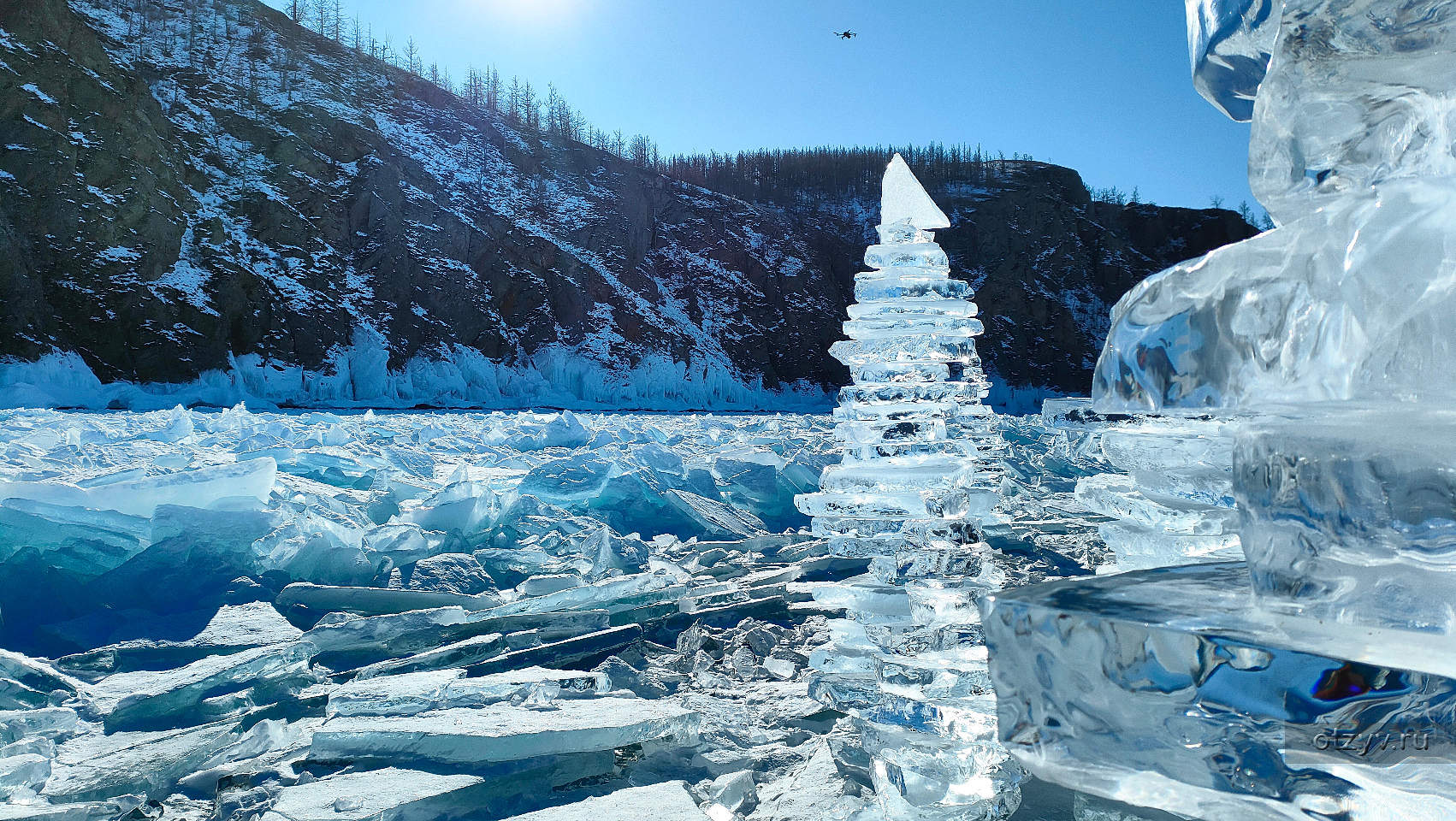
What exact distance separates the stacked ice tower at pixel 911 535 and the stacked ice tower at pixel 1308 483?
1.64 metres

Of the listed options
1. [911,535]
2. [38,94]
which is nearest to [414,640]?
[911,535]

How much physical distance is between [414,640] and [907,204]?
3.05m

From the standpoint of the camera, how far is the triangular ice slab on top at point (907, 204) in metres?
2.69

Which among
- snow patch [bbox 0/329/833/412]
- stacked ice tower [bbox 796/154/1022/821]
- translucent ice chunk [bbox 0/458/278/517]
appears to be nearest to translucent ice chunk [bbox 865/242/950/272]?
stacked ice tower [bbox 796/154/1022/821]

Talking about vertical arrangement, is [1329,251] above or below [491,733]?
above

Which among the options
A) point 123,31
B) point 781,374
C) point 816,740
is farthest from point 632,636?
point 123,31

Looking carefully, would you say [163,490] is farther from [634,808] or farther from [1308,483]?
[1308,483]

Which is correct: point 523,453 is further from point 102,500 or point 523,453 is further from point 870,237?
point 870,237

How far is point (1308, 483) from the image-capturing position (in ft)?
2.15

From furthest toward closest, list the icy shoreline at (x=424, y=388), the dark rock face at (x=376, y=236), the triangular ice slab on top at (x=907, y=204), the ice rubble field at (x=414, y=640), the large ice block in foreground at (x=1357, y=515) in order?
the dark rock face at (x=376, y=236) → the icy shoreline at (x=424, y=388) → the triangular ice slab on top at (x=907, y=204) → the ice rubble field at (x=414, y=640) → the large ice block in foreground at (x=1357, y=515)

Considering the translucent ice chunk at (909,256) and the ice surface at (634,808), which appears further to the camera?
the translucent ice chunk at (909,256)

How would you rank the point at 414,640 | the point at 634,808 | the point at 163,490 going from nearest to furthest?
the point at 634,808 → the point at 414,640 → the point at 163,490

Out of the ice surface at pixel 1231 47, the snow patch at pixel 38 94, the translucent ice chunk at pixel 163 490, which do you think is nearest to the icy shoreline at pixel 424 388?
the snow patch at pixel 38 94

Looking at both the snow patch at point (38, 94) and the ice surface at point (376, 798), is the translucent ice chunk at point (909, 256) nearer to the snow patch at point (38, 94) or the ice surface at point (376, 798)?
the ice surface at point (376, 798)
